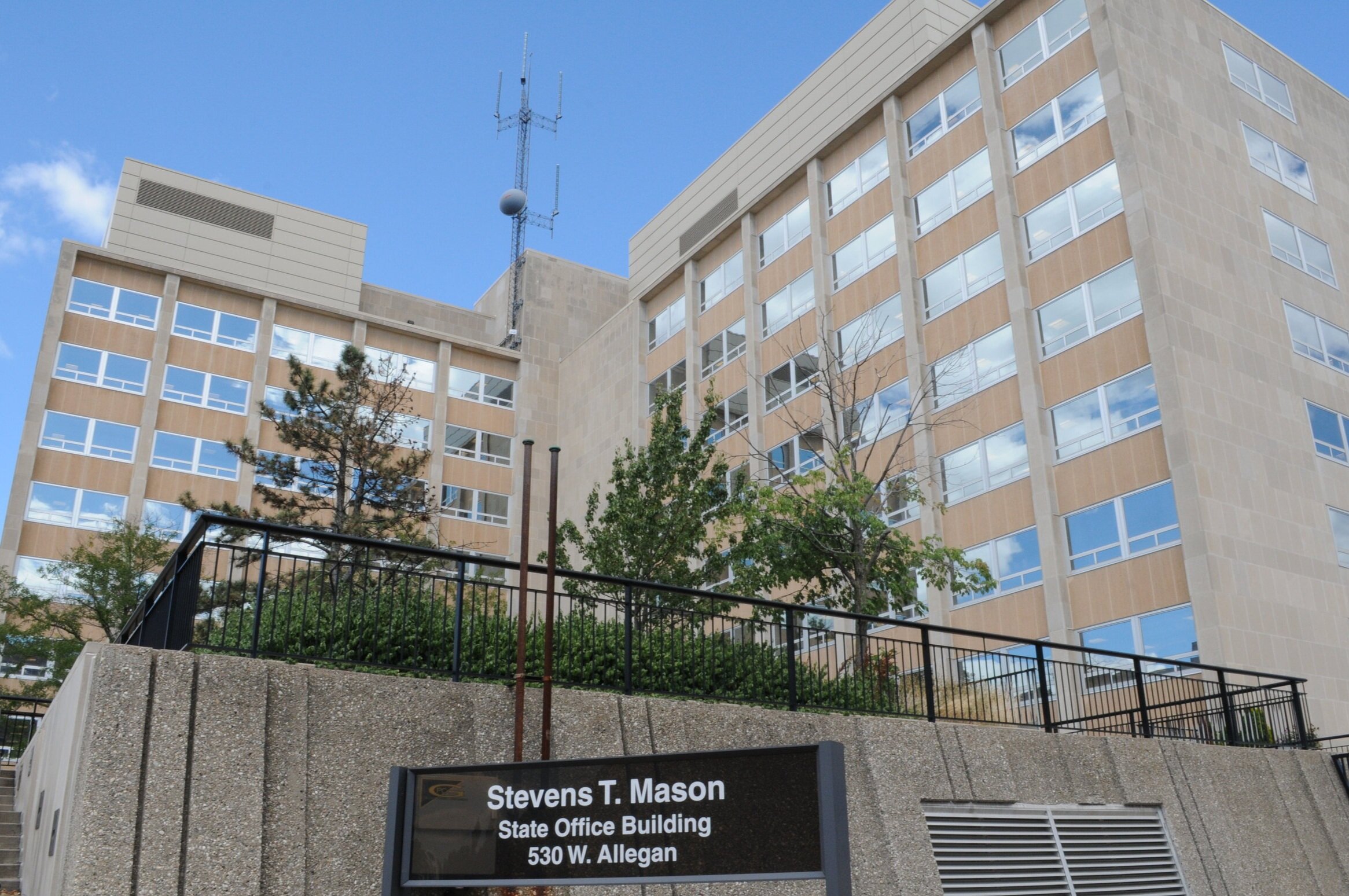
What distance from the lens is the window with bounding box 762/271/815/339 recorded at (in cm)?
3762

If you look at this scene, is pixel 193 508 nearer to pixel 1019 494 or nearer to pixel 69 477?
pixel 69 477

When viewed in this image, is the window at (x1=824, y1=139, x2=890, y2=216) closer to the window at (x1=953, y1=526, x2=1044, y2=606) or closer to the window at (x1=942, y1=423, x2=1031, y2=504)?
the window at (x1=942, y1=423, x2=1031, y2=504)

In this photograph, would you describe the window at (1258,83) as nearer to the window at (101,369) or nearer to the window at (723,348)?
the window at (723,348)

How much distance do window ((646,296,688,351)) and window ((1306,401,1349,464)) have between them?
22050 mm

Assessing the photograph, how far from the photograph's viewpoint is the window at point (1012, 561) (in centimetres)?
2808

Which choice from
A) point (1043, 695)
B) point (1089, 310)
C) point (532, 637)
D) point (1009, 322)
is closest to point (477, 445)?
point (1009, 322)

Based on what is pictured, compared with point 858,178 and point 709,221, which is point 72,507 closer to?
point 709,221

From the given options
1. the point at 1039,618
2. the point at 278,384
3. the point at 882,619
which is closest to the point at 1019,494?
the point at 1039,618

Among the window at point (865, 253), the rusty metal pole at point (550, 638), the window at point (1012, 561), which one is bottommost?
the rusty metal pole at point (550, 638)

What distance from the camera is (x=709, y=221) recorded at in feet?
152

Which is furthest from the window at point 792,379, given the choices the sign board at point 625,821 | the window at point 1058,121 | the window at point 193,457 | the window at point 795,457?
the sign board at point 625,821

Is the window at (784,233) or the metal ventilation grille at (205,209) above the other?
the metal ventilation grille at (205,209)

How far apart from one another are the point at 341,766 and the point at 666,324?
125ft

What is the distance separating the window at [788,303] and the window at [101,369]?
23.3 meters
